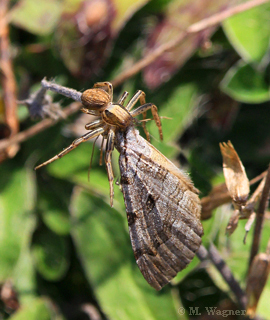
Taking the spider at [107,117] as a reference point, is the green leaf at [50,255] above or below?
below

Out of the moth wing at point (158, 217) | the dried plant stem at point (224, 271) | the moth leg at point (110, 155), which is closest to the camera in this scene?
the moth wing at point (158, 217)

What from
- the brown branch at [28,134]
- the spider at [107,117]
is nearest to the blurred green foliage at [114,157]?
the brown branch at [28,134]

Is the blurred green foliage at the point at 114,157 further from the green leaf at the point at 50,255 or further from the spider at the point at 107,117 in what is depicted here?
the spider at the point at 107,117

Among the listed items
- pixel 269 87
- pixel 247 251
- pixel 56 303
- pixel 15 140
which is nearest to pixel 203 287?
pixel 247 251

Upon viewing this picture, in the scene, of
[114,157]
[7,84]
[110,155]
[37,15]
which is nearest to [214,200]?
[110,155]

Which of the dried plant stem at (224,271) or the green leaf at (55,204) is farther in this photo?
the green leaf at (55,204)

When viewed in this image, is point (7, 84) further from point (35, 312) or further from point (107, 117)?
point (35, 312)

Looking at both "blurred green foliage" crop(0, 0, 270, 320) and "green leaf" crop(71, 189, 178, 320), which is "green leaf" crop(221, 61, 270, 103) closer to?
"blurred green foliage" crop(0, 0, 270, 320)
